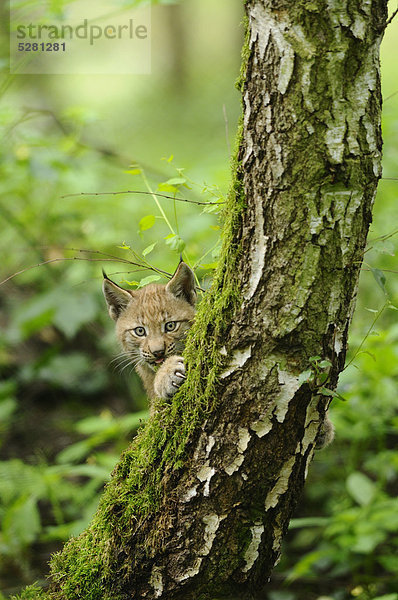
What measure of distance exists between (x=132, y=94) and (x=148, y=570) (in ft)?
59.5

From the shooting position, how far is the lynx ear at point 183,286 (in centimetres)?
328

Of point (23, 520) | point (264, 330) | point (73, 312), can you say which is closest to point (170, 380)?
point (264, 330)

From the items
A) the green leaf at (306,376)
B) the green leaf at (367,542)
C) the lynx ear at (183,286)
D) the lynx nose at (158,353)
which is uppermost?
the lynx ear at (183,286)

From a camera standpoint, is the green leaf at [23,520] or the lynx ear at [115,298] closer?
the lynx ear at [115,298]

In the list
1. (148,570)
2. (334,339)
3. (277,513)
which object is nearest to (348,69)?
(334,339)

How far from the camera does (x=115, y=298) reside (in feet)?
12.2

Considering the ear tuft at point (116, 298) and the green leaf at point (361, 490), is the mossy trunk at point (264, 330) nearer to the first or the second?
the ear tuft at point (116, 298)

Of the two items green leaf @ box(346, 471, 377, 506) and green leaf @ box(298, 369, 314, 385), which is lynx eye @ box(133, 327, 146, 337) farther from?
green leaf @ box(346, 471, 377, 506)

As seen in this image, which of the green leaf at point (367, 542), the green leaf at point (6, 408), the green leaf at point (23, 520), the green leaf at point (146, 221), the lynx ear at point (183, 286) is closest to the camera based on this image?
the green leaf at point (146, 221)

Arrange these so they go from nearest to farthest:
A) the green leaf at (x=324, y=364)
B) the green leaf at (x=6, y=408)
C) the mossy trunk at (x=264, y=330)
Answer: the mossy trunk at (x=264, y=330)
the green leaf at (x=324, y=364)
the green leaf at (x=6, y=408)

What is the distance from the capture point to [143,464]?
103 inches

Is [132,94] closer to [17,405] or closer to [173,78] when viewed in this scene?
[173,78]

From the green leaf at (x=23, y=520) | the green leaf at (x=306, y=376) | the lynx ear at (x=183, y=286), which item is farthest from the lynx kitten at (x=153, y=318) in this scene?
the green leaf at (x=23, y=520)

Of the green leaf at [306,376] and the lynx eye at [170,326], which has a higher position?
the green leaf at [306,376]
